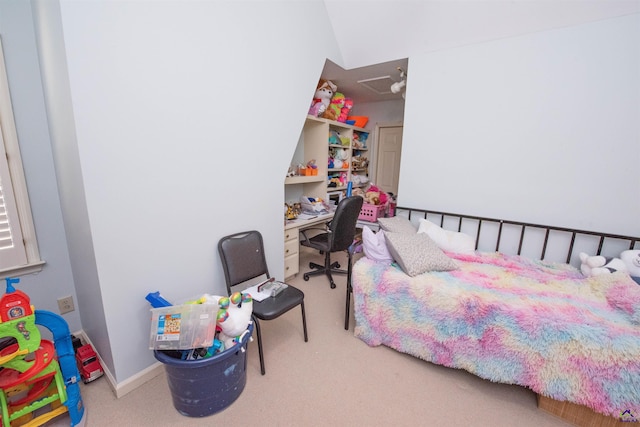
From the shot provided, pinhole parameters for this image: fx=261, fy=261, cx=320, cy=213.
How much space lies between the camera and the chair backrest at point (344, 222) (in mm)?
2525

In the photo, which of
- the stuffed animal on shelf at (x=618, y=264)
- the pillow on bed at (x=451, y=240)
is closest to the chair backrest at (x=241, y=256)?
the pillow on bed at (x=451, y=240)

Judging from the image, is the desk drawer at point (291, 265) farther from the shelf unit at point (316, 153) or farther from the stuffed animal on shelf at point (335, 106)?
the stuffed animal on shelf at point (335, 106)

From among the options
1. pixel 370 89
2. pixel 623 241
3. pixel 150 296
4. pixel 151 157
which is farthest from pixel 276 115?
pixel 623 241

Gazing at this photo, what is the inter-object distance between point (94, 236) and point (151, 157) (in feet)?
1.61

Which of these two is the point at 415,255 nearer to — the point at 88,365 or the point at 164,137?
the point at 164,137

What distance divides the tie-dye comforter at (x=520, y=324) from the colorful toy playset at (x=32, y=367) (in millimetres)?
1676

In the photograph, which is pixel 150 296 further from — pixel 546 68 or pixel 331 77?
pixel 546 68

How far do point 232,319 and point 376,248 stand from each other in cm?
117

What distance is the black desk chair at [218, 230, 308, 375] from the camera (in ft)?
5.50

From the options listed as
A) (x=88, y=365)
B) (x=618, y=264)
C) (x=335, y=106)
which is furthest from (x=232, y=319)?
(x=335, y=106)

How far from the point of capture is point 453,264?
2.00m

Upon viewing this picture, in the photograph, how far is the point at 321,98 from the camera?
127 inches

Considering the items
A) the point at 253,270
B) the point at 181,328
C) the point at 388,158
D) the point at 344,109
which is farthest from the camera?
the point at 388,158

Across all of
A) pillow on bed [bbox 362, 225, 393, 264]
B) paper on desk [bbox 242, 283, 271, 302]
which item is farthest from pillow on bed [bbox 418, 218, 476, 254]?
paper on desk [bbox 242, 283, 271, 302]
